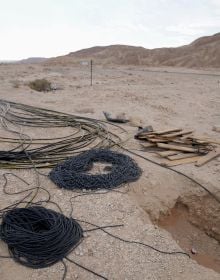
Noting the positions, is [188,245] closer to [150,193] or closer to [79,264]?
[150,193]

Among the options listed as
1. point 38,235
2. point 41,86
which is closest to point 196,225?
point 38,235

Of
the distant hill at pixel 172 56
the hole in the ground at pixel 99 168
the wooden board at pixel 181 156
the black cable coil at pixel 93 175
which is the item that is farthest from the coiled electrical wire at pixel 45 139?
the distant hill at pixel 172 56

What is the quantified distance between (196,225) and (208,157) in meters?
1.50

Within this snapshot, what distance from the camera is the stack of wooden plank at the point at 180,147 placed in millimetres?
6480

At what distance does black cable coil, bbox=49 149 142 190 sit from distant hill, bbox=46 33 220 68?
3835cm

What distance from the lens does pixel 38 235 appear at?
3.91 metres

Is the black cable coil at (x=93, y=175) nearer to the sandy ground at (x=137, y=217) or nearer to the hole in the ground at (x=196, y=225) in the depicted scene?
the sandy ground at (x=137, y=217)

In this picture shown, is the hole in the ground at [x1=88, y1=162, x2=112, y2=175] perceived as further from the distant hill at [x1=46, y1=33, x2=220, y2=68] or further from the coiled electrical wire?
the distant hill at [x1=46, y1=33, x2=220, y2=68]

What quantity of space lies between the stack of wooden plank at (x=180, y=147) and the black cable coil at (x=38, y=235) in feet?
8.93

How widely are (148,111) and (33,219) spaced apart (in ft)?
23.4

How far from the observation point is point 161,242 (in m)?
Result: 4.05

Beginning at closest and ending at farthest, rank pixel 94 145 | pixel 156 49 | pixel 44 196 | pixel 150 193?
pixel 44 196
pixel 150 193
pixel 94 145
pixel 156 49

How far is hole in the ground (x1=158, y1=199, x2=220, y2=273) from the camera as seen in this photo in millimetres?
5188

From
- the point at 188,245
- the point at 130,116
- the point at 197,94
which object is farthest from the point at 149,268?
the point at 197,94
